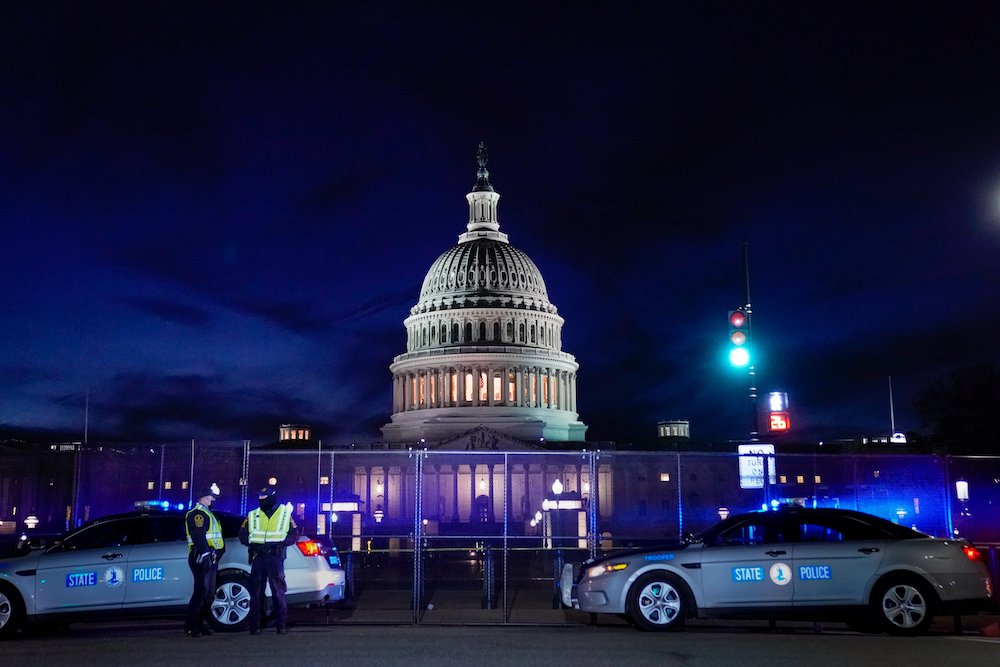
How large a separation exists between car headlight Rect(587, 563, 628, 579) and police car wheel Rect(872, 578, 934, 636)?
3.52 meters

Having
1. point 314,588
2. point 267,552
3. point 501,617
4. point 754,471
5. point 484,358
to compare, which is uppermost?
point 484,358

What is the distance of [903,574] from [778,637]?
1998 millimetres

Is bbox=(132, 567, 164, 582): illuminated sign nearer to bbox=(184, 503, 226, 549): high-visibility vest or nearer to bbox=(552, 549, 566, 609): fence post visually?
bbox=(184, 503, 226, 549): high-visibility vest

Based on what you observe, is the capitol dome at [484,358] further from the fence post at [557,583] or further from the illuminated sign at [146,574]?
the illuminated sign at [146,574]

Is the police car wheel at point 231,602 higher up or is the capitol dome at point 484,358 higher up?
the capitol dome at point 484,358

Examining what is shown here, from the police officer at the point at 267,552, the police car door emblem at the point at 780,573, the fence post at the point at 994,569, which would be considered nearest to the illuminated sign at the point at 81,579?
the police officer at the point at 267,552

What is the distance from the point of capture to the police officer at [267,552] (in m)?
15.3

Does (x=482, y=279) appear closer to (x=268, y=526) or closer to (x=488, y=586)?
(x=488, y=586)

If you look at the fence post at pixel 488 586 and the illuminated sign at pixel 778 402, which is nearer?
the fence post at pixel 488 586

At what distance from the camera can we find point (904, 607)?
15.0m

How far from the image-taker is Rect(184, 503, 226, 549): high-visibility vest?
15.2 meters

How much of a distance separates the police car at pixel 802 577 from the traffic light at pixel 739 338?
7.86 m

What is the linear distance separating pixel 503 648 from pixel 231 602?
466 centimetres

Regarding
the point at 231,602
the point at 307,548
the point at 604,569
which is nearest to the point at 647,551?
the point at 604,569
